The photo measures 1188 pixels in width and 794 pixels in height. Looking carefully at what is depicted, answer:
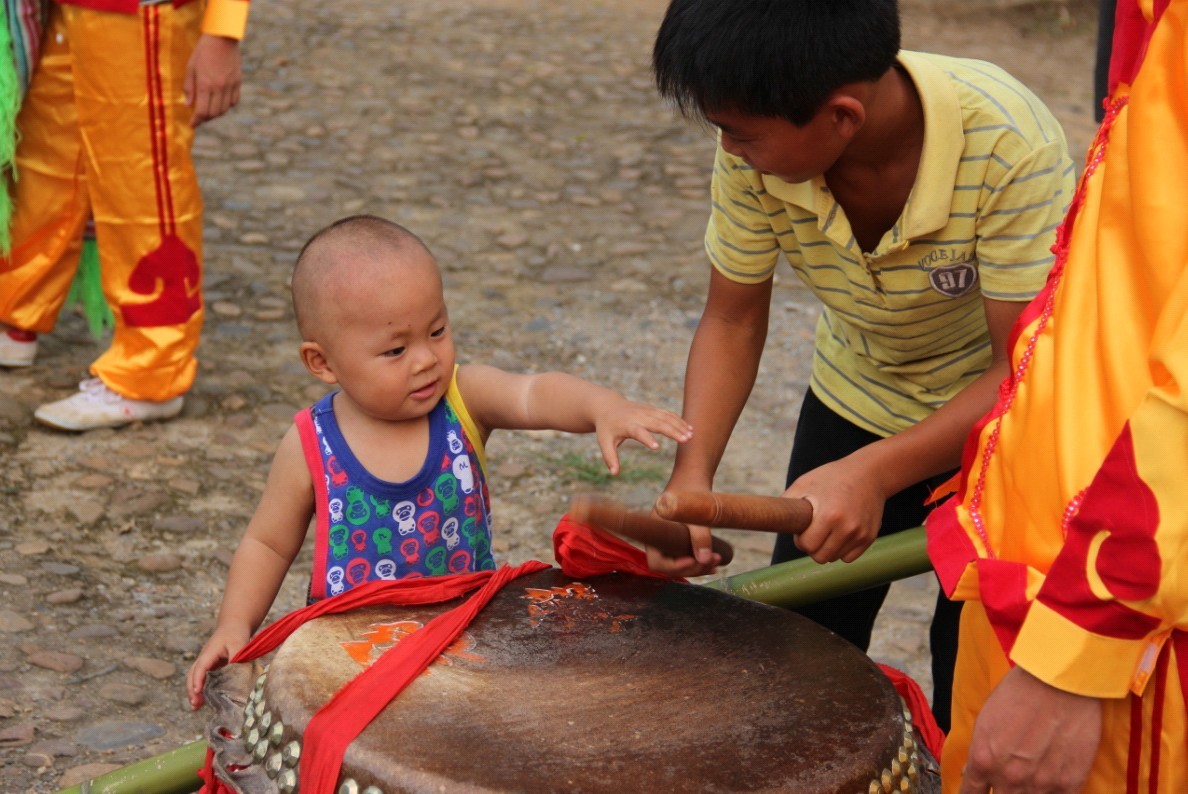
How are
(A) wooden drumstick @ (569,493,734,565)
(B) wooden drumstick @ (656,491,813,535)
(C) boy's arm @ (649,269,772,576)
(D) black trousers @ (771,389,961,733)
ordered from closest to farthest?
(B) wooden drumstick @ (656,491,813,535), (A) wooden drumstick @ (569,493,734,565), (C) boy's arm @ (649,269,772,576), (D) black trousers @ (771,389,961,733)

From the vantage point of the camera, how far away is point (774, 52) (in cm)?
177

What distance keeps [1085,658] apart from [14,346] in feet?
11.7

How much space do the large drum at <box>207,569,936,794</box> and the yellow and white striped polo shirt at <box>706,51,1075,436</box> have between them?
0.53 metres

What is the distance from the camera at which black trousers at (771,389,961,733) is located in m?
2.33

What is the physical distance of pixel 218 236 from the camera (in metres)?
5.31

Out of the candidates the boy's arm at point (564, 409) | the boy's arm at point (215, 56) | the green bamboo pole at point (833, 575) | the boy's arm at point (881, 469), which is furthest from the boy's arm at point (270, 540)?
the boy's arm at point (215, 56)

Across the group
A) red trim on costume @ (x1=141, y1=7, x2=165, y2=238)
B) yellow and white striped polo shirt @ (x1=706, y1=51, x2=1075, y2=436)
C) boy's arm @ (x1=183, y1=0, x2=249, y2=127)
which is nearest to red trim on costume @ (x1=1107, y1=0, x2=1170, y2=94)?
yellow and white striped polo shirt @ (x1=706, y1=51, x2=1075, y2=436)

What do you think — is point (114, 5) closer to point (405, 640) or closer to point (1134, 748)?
point (405, 640)

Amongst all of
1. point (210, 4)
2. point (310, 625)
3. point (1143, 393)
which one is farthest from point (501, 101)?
point (1143, 393)

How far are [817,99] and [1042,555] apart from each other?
699 mm

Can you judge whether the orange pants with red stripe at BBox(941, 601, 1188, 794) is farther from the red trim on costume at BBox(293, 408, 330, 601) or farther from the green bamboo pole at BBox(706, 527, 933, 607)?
the red trim on costume at BBox(293, 408, 330, 601)

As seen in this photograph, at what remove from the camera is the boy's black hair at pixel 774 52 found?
69.8 inches

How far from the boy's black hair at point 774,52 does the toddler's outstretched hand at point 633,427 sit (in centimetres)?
41

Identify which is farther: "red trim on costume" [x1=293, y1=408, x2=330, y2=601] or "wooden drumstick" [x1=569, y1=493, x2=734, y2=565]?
"red trim on costume" [x1=293, y1=408, x2=330, y2=601]
